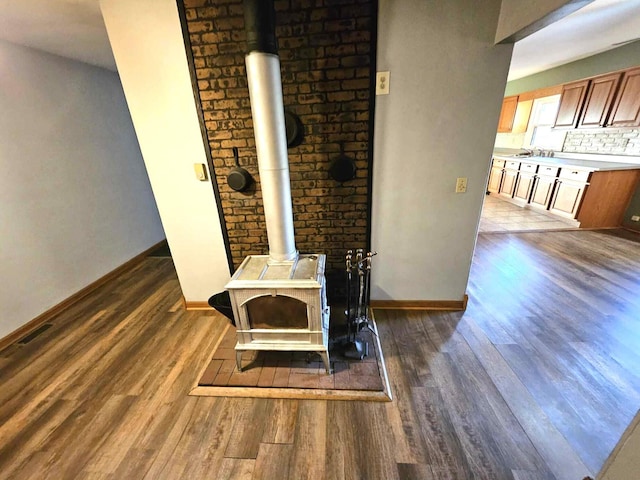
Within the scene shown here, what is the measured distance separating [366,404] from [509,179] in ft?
19.1

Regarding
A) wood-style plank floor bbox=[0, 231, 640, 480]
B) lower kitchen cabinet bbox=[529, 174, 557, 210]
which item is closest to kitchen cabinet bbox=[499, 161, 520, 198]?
lower kitchen cabinet bbox=[529, 174, 557, 210]

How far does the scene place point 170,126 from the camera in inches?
76.1

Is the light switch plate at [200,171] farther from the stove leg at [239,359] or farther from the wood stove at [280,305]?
the stove leg at [239,359]

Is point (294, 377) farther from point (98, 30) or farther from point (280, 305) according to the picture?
point (98, 30)

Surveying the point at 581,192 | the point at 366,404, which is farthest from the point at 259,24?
the point at 581,192

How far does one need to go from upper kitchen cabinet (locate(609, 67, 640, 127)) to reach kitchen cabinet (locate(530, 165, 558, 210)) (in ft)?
2.96

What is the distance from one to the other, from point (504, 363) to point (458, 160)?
4.82ft

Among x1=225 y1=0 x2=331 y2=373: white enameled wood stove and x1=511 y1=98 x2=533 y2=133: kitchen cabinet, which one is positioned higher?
x1=511 y1=98 x2=533 y2=133: kitchen cabinet

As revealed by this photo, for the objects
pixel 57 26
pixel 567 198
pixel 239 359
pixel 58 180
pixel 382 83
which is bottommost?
pixel 239 359

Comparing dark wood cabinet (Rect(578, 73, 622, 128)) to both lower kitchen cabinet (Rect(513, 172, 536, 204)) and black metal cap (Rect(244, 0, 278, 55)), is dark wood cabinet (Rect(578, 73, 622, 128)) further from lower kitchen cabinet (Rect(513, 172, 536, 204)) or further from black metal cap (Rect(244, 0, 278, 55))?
black metal cap (Rect(244, 0, 278, 55))

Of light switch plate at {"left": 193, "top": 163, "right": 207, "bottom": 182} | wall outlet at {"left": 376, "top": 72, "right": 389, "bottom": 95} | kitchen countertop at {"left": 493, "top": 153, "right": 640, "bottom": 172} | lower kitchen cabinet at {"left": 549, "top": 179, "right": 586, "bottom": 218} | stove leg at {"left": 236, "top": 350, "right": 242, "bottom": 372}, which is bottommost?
stove leg at {"left": 236, "top": 350, "right": 242, "bottom": 372}

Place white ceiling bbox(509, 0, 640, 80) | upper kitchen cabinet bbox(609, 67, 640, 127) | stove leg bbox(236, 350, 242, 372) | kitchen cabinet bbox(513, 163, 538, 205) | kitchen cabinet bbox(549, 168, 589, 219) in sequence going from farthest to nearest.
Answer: kitchen cabinet bbox(513, 163, 538, 205)
kitchen cabinet bbox(549, 168, 589, 219)
upper kitchen cabinet bbox(609, 67, 640, 127)
white ceiling bbox(509, 0, 640, 80)
stove leg bbox(236, 350, 242, 372)

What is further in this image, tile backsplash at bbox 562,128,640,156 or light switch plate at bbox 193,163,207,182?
tile backsplash at bbox 562,128,640,156

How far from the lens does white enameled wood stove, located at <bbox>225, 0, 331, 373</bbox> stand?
4.63 feet
